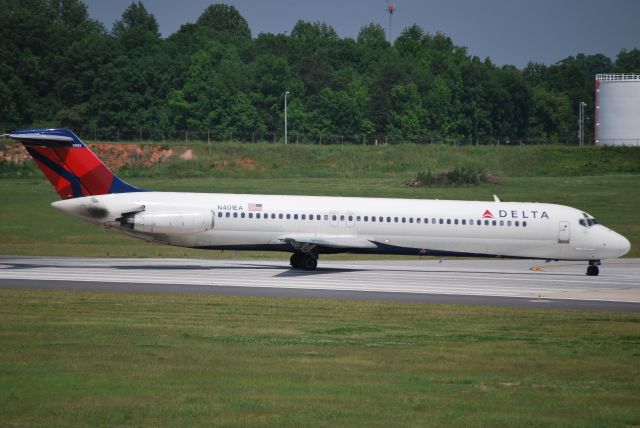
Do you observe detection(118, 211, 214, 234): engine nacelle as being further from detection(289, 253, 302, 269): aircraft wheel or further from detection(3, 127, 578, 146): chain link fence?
detection(3, 127, 578, 146): chain link fence


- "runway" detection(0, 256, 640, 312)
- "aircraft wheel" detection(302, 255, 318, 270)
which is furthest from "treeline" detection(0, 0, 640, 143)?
"aircraft wheel" detection(302, 255, 318, 270)

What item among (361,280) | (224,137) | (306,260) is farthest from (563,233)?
(224,137)

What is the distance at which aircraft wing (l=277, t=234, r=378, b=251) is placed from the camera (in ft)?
125

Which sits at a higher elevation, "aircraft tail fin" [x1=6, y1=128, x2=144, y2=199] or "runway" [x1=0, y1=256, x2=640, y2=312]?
"aircraft tail fin" [x1=6, y1=128, x2=144, y2=199]

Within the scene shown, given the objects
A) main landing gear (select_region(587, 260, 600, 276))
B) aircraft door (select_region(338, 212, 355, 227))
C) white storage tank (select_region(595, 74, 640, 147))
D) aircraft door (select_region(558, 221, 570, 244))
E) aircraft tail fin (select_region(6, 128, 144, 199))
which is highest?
white storage tank (select_region(595, 74, 640, 147))

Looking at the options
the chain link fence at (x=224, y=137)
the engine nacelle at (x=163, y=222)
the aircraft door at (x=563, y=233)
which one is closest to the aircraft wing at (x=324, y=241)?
the engine nacelle at (x=163, y=222)

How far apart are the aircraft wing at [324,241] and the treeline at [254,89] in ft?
204

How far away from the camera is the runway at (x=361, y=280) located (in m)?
31.0

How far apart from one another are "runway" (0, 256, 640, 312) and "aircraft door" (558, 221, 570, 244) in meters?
1.33

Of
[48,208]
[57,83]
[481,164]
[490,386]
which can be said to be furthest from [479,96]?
[490,386]

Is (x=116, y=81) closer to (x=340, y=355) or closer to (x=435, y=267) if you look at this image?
(x=435, y=267)

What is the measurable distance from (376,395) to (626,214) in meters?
49.3

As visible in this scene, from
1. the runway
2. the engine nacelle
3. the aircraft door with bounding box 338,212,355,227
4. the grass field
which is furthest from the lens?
the aircraft door with bounding box 338,212,355,227

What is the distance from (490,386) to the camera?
17766mm
